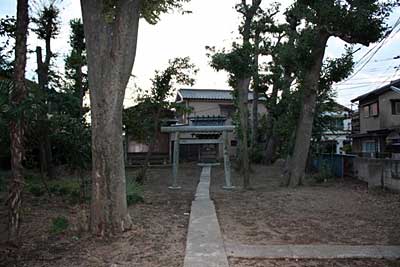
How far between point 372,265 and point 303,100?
8.58 metres

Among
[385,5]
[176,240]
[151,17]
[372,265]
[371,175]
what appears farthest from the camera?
[371,175]

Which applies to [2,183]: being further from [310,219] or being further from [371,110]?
[371,110]

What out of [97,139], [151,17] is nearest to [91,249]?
[97,139]

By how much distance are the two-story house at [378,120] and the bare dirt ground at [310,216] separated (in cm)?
1283

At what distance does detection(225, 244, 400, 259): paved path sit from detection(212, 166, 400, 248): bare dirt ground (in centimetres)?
29

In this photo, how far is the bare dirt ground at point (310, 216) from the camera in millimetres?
5770

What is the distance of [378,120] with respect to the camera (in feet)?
85.1

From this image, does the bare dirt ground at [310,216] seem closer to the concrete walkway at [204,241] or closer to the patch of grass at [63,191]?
the concrete walkway at [204,241]

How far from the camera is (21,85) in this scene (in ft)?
16.3

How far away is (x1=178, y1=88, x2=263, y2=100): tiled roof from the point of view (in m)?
31.0

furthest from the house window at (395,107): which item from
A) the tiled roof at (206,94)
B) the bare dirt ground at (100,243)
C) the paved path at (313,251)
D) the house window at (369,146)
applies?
the paved path at (313,251)

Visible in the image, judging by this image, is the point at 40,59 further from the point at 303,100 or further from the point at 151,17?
the point at 303,100

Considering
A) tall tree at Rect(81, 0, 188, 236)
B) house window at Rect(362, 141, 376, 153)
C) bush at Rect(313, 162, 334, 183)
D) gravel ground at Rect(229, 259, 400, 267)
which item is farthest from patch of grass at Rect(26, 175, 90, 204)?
house window at Rect(362, 141, 376, 153)

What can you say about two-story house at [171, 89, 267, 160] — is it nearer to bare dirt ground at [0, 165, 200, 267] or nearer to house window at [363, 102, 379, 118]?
house window at [363, 102, 379, 118]
